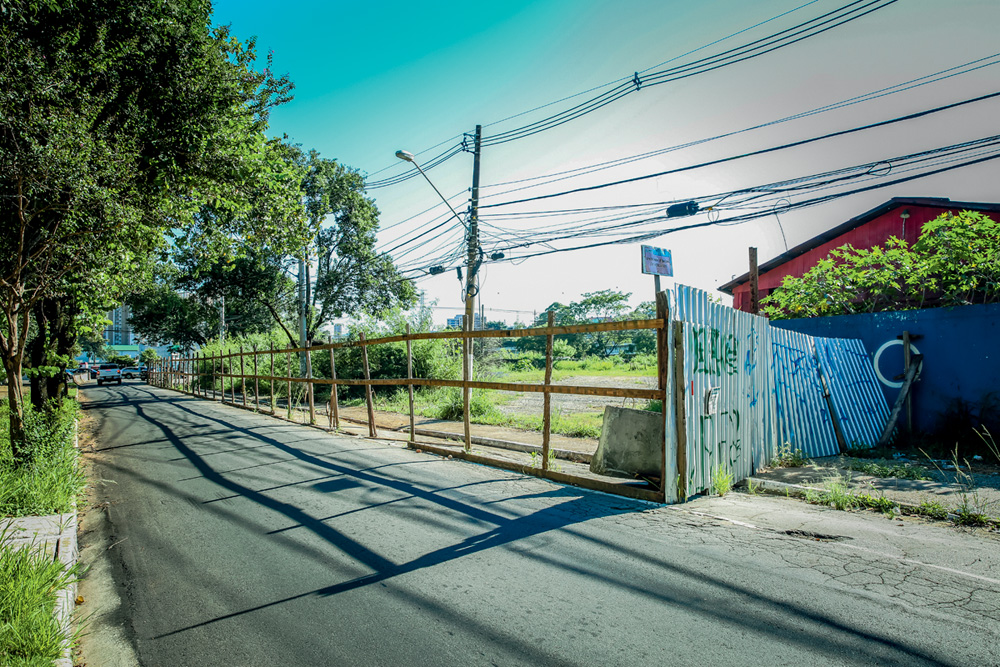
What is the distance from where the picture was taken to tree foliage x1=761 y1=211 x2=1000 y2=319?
377 inches

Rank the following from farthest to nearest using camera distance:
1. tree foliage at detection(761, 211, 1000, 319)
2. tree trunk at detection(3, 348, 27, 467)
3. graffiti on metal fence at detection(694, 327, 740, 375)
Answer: tree foliage at detection(761, 211, 1000, 319) → tree trunk at detection(3, 348, 27, 467) → graffiti on metal fence at detection(694, 327, 740, 375)

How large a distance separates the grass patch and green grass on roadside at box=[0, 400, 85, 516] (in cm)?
991

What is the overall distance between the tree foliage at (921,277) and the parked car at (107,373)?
159 feet

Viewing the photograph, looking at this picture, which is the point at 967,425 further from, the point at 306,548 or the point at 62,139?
the point at 62,139

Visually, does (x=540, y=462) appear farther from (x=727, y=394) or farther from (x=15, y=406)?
(x=15, y=406)

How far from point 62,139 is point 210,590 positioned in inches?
203

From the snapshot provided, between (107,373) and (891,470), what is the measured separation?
50895 millimetres

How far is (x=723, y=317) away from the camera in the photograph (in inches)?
253

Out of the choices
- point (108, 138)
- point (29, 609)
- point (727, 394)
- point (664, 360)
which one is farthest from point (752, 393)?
point (108, 138)

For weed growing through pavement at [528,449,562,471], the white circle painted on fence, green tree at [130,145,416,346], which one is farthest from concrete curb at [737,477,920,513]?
green tree at [130,145,416,346]

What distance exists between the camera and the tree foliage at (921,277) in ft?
31.4

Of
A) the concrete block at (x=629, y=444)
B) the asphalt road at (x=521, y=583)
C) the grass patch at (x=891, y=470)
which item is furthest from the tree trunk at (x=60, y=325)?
the grass patch at (x=891, y=470)

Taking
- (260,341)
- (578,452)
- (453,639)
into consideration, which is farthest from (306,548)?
(260,341)

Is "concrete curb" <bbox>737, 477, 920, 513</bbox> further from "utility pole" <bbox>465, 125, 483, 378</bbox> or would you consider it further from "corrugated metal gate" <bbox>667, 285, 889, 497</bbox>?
"utility pole" <bbox>465, 125, 483, 378</bbox>
